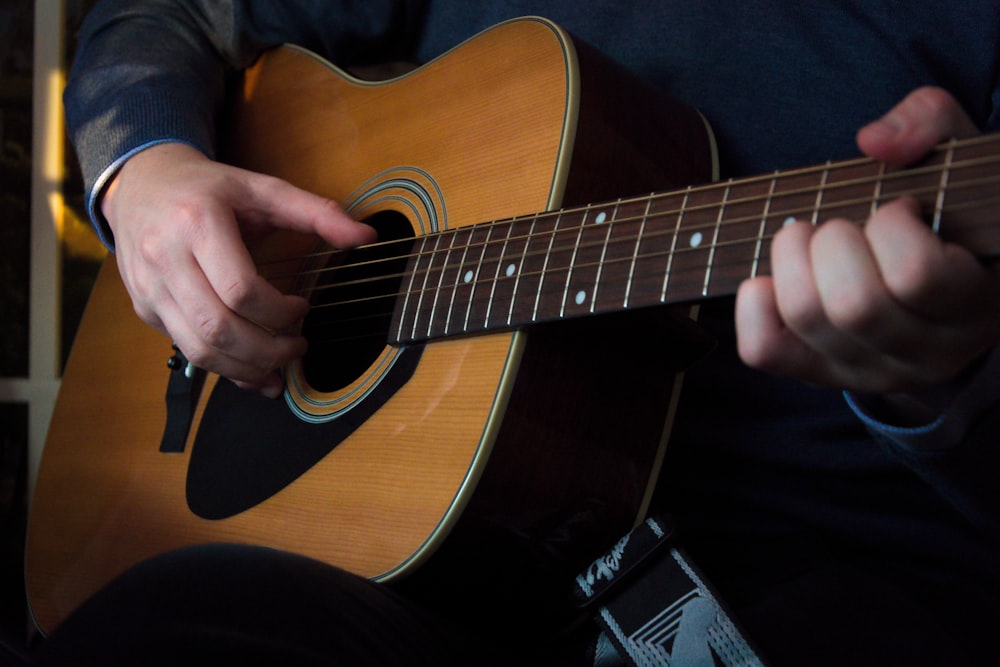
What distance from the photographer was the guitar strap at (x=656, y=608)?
2.17 feet

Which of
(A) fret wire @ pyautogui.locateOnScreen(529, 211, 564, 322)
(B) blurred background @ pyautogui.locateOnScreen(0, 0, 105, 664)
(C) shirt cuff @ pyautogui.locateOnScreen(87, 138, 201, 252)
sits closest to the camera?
(A) fret wire @ pyautogui.locateOnScreen(529, 211, 564, 322)

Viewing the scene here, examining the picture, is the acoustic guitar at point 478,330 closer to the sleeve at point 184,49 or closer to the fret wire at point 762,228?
the fret wire at point 762,228

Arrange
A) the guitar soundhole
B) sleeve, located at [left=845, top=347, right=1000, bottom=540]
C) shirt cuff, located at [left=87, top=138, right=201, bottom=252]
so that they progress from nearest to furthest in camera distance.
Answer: sleeve, located at [left=845, top=347, right=1000, bottom=540] → the guitar soundhole → shirt cuff, located at [left=87, top=138, right=201, bottom=252]

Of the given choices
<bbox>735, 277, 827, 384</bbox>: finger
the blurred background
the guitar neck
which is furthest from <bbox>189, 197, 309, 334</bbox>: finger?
the blurred background

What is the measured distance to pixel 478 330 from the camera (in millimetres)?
700

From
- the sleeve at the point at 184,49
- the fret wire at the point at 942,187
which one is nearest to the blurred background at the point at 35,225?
the sleeve at the point at 184,49

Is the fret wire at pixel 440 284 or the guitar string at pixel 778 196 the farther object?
the fret wire at pixel 440 284

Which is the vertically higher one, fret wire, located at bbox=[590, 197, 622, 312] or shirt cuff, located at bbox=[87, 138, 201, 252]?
fret wire, located at bbox=[590, 197, 622, 312]

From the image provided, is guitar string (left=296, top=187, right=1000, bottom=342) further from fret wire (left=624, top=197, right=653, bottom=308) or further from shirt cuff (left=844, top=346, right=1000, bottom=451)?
shirt cuff (left=844, top=346, right=1000, bottom=451)

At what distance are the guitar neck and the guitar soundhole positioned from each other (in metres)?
0.10

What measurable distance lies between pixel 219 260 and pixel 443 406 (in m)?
0.28

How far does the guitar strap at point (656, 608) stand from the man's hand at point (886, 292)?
25 centimetres

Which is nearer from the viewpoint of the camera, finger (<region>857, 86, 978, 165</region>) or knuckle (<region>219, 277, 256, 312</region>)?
finger (<region>857, 86, 978, 165</region>)

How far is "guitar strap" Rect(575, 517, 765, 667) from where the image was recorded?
2.17ft
